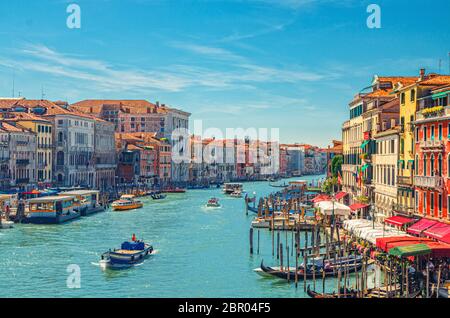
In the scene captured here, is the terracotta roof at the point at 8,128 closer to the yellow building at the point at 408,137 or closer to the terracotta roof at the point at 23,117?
the terracotta roof at the point at 23,117

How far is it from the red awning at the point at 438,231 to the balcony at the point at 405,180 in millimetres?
3068

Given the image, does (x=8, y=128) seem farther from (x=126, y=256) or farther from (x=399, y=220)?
(x=399, y=220)

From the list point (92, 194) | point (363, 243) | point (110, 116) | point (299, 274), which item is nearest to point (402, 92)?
point (363, 243)

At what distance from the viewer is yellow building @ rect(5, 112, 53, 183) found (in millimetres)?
45344

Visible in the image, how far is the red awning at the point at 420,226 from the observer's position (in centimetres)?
1645

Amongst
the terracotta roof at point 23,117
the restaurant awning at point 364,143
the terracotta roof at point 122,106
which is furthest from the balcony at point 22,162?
the terracotta roof at point 122,106

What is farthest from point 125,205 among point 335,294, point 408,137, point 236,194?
point 335,294

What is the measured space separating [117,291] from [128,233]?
1160 centimetres

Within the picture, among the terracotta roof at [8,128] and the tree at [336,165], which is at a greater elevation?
the terracotta roof at [8,128]

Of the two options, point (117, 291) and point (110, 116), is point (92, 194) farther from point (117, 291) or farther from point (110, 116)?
point (110, 116)

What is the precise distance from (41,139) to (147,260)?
28777 mm

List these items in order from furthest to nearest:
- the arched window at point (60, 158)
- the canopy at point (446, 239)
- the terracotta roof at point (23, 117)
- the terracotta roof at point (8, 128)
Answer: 1. the arched window at point (60, 158)
2. the terracotta roof at point (23, 117)
3. the terracotta roof at point (8, 128)
4. the canopy at point (446, 239)

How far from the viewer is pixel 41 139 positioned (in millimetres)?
46594
